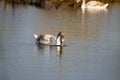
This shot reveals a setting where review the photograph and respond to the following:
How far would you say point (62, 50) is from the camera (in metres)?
18.0

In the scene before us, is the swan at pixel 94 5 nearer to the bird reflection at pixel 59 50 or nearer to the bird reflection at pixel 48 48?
the bird reflection at pixel 48 48

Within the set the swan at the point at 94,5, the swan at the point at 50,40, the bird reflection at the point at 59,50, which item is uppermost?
the swan at the point at 94,5

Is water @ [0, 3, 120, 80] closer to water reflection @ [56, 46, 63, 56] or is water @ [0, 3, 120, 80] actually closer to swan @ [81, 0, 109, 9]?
water reflection @ [56, 46, 63, 56]

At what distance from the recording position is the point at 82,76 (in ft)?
47.6

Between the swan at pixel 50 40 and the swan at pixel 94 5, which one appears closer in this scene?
the swan at pixel 50 40

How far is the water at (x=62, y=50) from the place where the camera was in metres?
14.8

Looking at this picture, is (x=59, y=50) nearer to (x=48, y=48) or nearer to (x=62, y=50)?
(x=62, y=50)

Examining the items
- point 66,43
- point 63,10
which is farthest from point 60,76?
point 63,10

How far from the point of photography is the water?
14.8m

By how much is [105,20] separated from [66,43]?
7.72 metres

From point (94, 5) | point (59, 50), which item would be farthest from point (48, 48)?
point (94, 5)

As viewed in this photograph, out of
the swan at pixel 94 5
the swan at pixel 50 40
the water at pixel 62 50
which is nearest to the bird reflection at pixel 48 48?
the water at pixel 62 50

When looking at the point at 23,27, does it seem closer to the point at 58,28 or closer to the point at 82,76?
the point at 58,28

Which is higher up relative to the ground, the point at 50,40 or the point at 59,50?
the point at 50,40
